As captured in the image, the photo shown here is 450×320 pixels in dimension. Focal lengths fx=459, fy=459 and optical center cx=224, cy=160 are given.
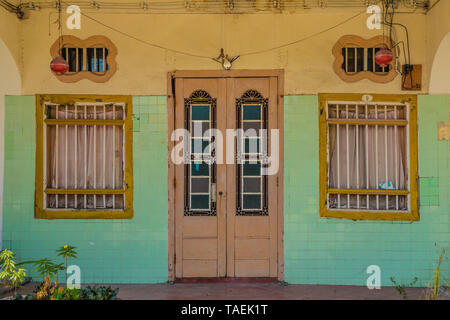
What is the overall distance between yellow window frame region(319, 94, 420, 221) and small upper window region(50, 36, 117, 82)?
9.90ft

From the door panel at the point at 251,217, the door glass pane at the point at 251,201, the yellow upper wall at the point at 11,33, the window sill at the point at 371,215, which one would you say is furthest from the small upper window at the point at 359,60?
the yellow upper wall at the point at 11,33

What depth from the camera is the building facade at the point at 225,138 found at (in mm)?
6344

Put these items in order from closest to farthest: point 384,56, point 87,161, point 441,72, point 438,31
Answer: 1. point 384,56
2. point 438,31
3. point 441,72
4. point 87,161

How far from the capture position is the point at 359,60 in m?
6.44

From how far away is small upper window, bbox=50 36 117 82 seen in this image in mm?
6457

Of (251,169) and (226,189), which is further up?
(251,169)

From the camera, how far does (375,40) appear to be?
6.41m

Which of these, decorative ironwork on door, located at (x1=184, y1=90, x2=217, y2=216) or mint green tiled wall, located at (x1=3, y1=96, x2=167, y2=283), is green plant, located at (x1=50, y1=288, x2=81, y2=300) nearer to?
mint green tiled wall, located at (x1=3, y1=96, x2=167, y2=283)

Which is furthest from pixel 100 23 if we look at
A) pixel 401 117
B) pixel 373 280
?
pixel 373 280

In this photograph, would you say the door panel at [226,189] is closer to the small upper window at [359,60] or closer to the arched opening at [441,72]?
the small upper window at [359,60]

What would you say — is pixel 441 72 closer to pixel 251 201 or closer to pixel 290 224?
pixel 290 224

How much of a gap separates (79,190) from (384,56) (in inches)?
177

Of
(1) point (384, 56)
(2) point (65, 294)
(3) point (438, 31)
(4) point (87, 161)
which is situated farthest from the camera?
(4) point (87, 161)

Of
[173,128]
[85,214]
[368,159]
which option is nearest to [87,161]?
[85,214]
